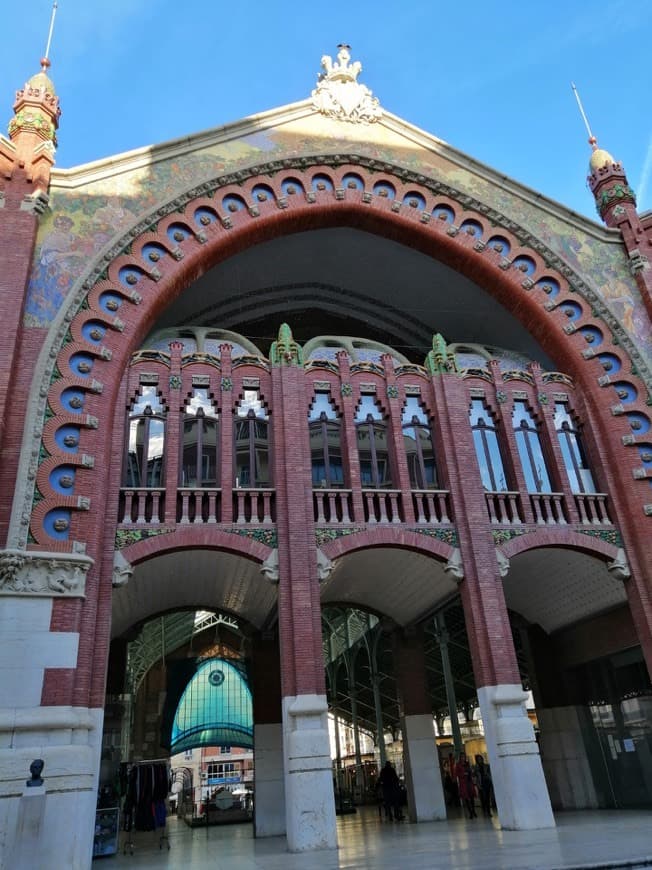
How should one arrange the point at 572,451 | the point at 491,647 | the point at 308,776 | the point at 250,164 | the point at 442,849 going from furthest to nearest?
the point at 250,164
the point at 572,451
the point at 491,647
the point at 308,776
the point at 442,849

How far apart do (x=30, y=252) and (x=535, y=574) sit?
1572 cm

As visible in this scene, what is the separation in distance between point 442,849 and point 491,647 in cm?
478

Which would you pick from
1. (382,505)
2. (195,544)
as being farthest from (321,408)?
(195,544)

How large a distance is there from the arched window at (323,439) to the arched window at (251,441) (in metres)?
1.23

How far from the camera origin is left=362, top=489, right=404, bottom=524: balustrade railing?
16391mm

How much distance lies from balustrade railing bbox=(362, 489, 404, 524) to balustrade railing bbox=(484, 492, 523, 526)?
2.34 metres

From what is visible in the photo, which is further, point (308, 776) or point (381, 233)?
point (381, 233)

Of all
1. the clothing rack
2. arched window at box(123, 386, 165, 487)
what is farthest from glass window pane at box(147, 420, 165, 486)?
the clothing rack

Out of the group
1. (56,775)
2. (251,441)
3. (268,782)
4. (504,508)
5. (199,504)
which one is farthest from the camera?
(268,782)

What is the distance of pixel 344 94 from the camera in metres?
22.5

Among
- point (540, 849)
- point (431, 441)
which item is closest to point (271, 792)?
point (540, 849)

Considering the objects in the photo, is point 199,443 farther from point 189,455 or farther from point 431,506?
point 431,506

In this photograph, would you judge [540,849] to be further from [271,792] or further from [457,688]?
[457,688]

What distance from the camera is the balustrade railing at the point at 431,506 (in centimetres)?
1662
